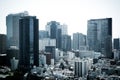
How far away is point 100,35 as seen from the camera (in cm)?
2173

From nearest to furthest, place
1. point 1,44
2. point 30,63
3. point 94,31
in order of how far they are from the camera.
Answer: point 30,63 < point 1,44 < point 94,31

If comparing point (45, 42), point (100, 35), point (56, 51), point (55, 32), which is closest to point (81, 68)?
point (56, 51)

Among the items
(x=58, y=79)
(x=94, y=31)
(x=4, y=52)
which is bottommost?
(x=58, y=79)

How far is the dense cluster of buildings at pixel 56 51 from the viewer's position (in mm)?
12125

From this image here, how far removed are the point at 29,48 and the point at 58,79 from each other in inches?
170

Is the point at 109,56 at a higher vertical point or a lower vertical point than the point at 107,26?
lower

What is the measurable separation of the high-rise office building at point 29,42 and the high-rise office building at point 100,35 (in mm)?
7330

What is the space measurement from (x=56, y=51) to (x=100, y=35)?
5.02 m

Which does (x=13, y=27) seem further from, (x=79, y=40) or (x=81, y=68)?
(x=81, y=68)

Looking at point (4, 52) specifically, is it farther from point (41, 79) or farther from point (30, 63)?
point (41, 79)

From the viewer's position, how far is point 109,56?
18875 millimetres

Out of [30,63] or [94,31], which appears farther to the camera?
[94,31]

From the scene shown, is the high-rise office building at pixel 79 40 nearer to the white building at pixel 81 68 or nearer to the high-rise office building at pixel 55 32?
the high-rise office building at pixel 55 32

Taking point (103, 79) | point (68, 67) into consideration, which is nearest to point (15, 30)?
point (68, 67)
